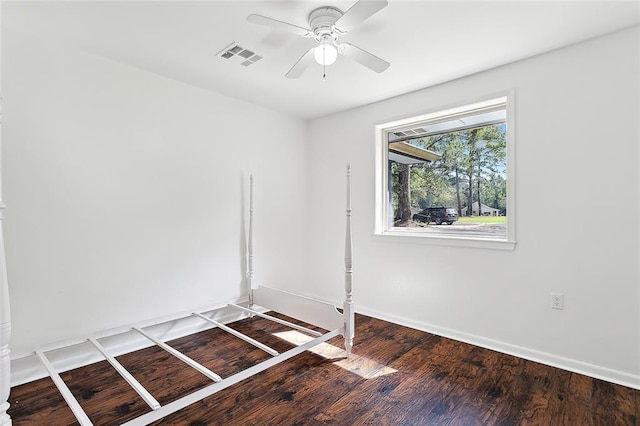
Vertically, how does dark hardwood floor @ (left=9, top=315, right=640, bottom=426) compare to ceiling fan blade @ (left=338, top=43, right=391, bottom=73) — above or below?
below

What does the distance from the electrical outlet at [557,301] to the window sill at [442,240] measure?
432mm

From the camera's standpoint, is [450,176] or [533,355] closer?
[533,355]

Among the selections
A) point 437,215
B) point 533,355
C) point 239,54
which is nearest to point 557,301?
point 533,355

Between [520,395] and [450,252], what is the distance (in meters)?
1.22

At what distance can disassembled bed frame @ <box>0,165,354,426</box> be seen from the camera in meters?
1.30

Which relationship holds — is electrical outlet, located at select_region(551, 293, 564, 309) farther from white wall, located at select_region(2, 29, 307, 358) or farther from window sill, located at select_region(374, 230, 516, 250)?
white wall, located at select_region(2, 29, 307, 358)

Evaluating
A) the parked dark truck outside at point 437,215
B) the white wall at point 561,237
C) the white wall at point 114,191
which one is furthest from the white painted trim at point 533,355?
the white wall at point 114,191

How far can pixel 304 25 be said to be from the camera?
207cm

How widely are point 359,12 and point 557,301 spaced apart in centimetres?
240

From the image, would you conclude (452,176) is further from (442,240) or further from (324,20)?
(324,20)

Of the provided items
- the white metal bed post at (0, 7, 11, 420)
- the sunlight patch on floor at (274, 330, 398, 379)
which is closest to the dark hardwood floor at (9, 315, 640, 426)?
the sunlight patch on floor at (274, 330, 398, 379)

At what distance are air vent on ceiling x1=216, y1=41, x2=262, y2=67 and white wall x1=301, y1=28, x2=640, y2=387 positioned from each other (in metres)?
1.56

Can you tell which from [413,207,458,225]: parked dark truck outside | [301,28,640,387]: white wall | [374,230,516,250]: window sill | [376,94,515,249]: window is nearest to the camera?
[301,28,640,387]: white wall

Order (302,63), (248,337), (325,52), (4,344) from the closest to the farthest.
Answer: (4,344)
(325,52)
(302,63)
(248,337)
